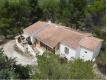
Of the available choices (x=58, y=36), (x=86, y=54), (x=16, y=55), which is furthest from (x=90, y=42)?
(x=16, y=55)

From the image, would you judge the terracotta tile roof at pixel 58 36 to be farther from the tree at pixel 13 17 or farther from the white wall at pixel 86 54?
the tree at pixel 13 17

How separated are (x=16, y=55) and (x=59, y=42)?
3.71m

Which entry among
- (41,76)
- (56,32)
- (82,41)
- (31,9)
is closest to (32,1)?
(31,9)

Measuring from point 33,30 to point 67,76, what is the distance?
12.5 m

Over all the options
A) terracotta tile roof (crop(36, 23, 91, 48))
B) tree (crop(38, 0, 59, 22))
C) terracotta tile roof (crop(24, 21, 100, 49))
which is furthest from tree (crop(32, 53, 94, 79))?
tree (crop(38, 0, 59, 22))

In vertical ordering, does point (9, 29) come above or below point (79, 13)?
below

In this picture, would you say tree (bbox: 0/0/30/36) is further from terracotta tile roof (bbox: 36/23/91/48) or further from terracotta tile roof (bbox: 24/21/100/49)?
terracotta tile roof (bbox: 36/23/91/48)

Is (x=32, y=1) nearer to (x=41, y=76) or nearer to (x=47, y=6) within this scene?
(x=47, y=6)

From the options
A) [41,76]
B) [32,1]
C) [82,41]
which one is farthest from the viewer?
Answer: [32,1]

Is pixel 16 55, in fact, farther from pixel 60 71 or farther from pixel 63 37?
pixel 60 71

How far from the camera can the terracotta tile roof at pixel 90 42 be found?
13.6m

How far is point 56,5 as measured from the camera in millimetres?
20984

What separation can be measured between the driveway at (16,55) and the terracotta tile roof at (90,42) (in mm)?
3561

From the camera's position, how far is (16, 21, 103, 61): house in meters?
13.9
